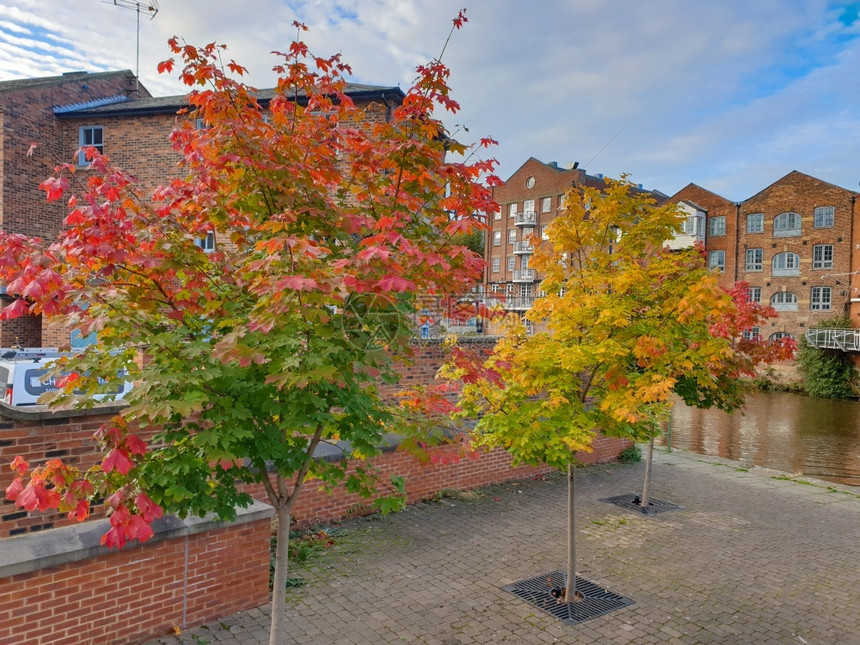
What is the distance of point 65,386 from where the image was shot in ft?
12.4

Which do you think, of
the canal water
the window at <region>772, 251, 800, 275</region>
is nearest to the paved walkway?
the canal water

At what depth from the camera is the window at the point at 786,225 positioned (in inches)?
1758

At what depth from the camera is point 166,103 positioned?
18.6 meters

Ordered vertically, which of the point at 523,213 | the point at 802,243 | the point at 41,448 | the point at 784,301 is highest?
the point at 523,213

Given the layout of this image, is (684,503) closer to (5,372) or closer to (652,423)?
(652,423)

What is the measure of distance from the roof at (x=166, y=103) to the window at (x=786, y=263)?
126 feet

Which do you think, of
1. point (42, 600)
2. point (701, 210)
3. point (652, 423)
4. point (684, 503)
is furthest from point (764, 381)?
point (42, 600)

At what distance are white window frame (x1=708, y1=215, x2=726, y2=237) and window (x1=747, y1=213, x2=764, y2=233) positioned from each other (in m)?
1.91

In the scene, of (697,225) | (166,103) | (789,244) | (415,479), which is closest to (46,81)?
(166,103)

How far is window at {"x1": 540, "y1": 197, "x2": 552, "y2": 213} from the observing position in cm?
6001

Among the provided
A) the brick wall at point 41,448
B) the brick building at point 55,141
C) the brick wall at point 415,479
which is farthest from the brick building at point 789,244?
the brick wall at point 41,448

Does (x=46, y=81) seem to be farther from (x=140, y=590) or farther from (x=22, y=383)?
(x=140, y=590)

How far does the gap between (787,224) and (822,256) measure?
142 inches

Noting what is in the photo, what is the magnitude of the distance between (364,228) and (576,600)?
5.11 m
